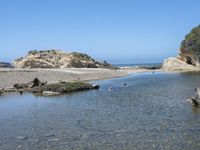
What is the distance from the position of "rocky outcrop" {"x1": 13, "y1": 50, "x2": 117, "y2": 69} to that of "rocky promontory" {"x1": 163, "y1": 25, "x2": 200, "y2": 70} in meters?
22.8

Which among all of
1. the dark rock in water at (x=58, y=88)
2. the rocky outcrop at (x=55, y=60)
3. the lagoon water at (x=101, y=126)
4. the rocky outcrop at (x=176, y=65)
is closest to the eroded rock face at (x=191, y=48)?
the rocky outcrop at (x=176, y=65)

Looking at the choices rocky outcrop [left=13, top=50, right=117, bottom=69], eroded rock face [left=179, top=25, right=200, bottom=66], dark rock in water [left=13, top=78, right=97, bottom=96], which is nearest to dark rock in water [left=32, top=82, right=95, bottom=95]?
dark rock in water [left=13, top=78, right=97, bottom=96]

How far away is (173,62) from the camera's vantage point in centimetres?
11869

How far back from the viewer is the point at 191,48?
113375 millimetres

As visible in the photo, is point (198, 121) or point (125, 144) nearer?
point (125, 144)

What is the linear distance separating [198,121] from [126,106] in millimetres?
9124

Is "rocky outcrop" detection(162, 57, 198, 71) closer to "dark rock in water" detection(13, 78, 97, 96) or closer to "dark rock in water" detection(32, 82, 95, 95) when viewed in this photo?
"dark rock in water" detection(13, 78, 97, 96)

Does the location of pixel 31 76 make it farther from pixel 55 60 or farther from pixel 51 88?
pixel 55 60

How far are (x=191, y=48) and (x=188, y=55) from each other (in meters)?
3.76

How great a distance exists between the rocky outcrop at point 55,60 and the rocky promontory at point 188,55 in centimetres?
2275

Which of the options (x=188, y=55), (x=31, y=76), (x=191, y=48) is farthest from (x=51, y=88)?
(x=188, y=55)

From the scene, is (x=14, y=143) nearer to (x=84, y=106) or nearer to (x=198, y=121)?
(x=198, y=121)

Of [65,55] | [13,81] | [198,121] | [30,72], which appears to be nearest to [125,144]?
[198,121]

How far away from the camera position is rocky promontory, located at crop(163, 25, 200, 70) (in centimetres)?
11206
